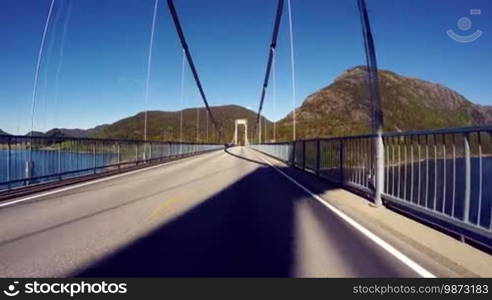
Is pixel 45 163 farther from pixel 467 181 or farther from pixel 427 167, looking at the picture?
pixel 467 181

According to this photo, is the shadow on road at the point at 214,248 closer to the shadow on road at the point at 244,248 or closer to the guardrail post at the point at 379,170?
the shadow on road at the point at 244,248

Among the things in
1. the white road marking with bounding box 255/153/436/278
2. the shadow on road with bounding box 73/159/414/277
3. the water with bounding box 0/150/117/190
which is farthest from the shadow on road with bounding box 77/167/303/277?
the water with bounding box 0/150/117/190

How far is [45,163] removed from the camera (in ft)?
44.1

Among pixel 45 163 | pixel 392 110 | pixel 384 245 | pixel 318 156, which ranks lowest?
pixel 384 245

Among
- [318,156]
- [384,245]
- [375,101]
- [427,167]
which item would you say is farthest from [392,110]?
[384,245]

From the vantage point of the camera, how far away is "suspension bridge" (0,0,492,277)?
4961 millimetres

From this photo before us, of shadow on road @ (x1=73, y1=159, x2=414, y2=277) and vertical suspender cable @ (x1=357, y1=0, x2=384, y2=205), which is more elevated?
vertical suspender cable @ (x1=357, y1=0, x2=384, y2=205)

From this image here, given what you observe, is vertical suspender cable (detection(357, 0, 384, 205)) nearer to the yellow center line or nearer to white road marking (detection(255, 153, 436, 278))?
white road marking (detection(255, 153, 436, 278))

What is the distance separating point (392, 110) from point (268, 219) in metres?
106

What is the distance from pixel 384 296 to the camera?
4.10 meters

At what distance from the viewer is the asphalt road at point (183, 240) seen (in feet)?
15.7

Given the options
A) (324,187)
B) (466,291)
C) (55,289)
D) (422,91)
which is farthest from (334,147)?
(422,91)

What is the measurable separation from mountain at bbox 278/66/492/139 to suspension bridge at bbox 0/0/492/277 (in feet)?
145

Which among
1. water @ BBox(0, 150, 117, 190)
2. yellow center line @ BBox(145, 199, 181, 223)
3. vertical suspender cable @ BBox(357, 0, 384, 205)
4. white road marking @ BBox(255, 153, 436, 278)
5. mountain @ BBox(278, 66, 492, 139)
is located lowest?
white road marking @ BBox(255, 153, 436, 278)
